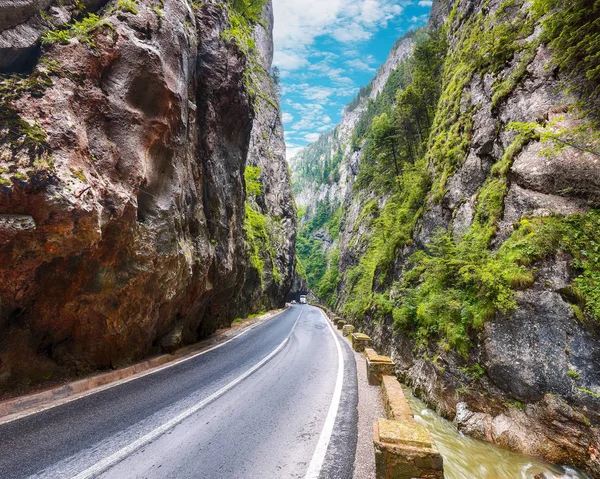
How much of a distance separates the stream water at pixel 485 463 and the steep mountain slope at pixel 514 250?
0.65 ft

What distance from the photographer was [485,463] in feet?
17.4

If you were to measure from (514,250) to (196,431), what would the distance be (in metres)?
8.04

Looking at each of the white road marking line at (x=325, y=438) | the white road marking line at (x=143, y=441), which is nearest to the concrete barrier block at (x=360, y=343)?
the white road marking line at (x=325, y=438)

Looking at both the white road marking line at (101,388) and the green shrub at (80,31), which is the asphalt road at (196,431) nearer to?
the white road marking line at (101,388)

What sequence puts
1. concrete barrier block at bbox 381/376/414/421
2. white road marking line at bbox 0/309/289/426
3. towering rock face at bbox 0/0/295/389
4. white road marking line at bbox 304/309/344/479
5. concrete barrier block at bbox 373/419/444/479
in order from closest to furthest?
concrete barrier block at bbox 373/419/444/479, white road marking line at bbox 304/309/344/479, concrete barrier block at bbox 381/376/414/421, white road marking line at bbox 0/309/289/426, towering rock face at bbox 0/0/295/389

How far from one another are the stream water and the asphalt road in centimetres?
202

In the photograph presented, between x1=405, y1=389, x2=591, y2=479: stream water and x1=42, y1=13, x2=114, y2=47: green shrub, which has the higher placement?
x1=42, y1=13, x2=114, y2=47: green shrub

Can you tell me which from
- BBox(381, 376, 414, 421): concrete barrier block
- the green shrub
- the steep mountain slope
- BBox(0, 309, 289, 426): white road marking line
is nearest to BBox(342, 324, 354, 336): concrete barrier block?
the steep mountain slope

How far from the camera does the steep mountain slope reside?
5.50 meters

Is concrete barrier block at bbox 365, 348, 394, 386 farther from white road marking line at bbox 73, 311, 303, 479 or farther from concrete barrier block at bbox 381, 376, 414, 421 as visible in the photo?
white road marking line at bbox 73, 311, 303, 479

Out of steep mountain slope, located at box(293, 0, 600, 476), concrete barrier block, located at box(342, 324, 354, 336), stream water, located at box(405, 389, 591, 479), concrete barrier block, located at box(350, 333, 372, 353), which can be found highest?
steep mountain slope, located at box(293, 0, 600, 476)

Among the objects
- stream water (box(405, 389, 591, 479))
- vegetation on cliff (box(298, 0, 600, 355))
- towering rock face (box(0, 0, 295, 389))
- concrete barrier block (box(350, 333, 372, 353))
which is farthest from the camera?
concrete barrier block (box(350, 333, 372, 353))

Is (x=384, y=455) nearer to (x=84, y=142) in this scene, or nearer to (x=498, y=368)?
(x=498, y=368)

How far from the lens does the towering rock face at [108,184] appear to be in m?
5.34
